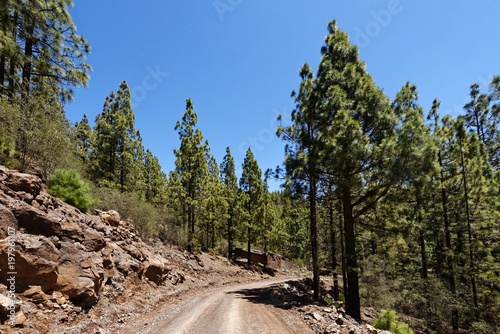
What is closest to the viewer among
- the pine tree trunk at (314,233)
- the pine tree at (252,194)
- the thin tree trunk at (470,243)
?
the thin tree trunk at (470,243)

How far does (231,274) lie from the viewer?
24.6m

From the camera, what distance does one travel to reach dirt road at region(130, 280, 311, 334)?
8.05m

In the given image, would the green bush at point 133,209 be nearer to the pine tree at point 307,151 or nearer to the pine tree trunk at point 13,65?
the pine tree trunk at point 13,65

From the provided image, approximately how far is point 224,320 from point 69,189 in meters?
8.41

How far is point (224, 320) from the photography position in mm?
9023

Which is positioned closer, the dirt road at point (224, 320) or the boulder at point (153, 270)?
the dirt road at point (224, 320)

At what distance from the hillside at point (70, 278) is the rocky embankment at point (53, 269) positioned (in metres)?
0.02

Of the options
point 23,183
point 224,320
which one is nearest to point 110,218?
point 23,183

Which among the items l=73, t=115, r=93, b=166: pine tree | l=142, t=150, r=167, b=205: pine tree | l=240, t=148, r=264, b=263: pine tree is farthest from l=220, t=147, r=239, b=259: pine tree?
l=73, t=115, r=93, b=166: pine tree

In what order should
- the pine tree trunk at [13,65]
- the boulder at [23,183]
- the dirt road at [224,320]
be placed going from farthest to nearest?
the pine tree trunk at [13,65] < the dirt road at [224,320] < the boulder at [23,183]

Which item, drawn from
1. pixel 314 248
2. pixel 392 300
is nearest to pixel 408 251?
pixel 392 300

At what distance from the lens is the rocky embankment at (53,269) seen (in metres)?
6.38

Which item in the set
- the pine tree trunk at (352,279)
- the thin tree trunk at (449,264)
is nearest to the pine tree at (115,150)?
the pine tree trunk at (352,279)

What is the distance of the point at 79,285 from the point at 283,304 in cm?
819
